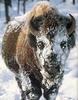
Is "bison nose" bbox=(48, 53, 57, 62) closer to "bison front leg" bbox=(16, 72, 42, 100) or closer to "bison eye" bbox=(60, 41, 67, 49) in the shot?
"bison eye" bbox=(60, 41, 67, 49)

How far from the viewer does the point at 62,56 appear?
4.72 metres

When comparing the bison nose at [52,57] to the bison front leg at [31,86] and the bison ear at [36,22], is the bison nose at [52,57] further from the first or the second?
the bison front leg at [31,86]

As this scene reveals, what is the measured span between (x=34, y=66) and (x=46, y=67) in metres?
0.73

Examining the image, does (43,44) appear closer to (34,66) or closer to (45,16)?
(45,16)

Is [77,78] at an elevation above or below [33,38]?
below

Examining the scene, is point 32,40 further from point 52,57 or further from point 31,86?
point 31,86

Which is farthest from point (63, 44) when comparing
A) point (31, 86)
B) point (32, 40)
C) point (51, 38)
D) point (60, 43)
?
point (31, 86)

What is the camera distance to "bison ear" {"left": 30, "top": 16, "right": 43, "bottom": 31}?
4.73 m

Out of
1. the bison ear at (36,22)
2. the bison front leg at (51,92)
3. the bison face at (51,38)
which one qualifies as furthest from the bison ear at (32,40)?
the bison front leg at (51,92)

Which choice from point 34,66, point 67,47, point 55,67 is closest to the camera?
point 55,67

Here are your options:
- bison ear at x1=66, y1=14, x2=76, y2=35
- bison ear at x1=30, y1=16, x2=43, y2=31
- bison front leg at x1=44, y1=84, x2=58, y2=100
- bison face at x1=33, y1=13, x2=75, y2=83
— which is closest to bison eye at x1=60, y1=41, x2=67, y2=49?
bison face at x1=33, y1=13, x2=75, y2=83

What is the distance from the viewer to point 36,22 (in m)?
4.78

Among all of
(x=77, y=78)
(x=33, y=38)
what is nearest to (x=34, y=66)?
(x=33, y=38)

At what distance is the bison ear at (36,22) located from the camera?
15.5ft
